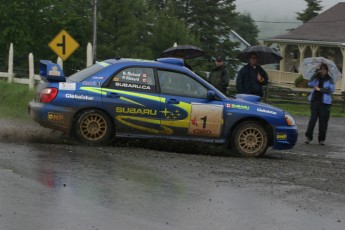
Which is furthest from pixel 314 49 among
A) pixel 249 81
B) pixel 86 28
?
pixel 249 81

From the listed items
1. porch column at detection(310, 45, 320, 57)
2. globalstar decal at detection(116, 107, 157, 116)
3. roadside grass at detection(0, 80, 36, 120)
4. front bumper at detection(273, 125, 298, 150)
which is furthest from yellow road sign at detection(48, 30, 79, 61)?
porch column at detection(310, 45, 320, 57)

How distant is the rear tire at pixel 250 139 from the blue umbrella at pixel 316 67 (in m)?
4.27

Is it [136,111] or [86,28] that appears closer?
[136,111]

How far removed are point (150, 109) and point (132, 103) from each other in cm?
31

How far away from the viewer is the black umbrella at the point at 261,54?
15391 mm

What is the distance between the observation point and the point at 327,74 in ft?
50.2

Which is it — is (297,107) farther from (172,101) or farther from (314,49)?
(172,101)

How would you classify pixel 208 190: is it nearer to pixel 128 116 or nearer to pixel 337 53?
pixel 128 116

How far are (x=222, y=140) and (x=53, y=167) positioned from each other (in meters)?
3.67

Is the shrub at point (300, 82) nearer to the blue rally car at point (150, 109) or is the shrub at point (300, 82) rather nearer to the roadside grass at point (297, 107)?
the roadside grass at point (297, 107)

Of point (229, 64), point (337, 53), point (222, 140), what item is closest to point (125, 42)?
point (337, 53)

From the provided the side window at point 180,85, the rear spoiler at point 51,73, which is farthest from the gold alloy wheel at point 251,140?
the rear spoiler at point 51,73

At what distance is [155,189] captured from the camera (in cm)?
792

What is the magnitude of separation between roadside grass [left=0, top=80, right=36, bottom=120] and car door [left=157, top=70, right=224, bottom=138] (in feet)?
20.7
